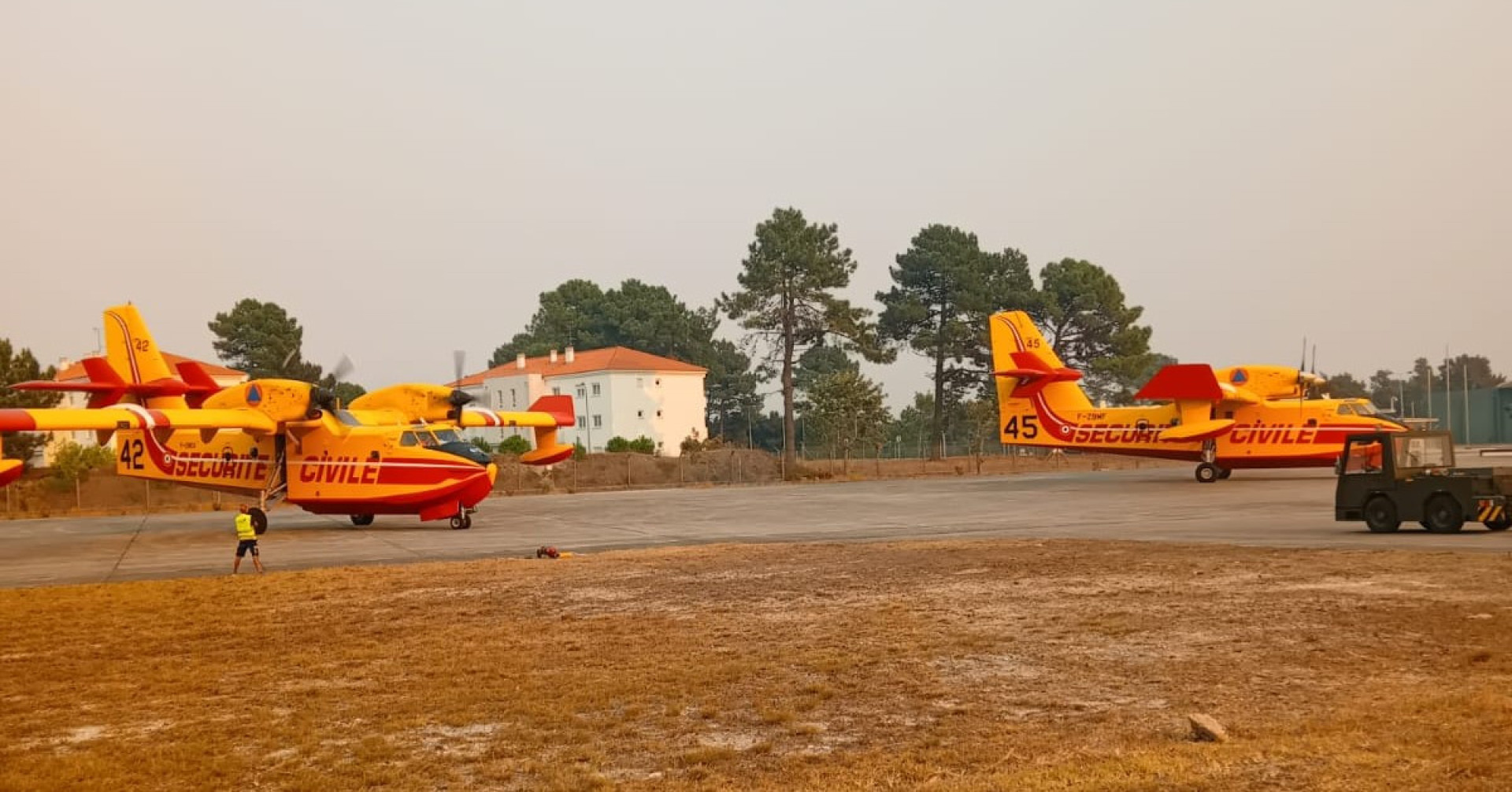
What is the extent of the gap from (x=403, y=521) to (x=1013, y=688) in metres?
26.3

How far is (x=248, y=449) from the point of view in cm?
3023

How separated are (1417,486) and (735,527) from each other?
1427 cm

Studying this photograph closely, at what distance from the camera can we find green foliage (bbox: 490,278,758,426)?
11450cm

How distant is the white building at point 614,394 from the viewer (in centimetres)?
8494

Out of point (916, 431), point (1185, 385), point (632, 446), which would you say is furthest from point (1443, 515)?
point (916, 431)

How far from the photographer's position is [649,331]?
11319cm

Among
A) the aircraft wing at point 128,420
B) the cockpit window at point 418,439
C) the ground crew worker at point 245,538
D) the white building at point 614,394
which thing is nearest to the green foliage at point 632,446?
the white building at point 614,394

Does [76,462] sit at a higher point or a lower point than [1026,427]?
lower

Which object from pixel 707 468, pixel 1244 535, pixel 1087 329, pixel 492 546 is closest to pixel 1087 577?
pixel 1244 535

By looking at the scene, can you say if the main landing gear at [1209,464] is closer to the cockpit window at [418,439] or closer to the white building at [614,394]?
the cockpit window at [418,439]

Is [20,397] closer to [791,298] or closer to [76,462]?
[76,462]

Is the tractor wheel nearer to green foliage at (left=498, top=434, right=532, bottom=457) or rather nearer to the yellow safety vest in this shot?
the yellow safety vest

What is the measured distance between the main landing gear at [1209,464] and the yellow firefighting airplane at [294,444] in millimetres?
24820

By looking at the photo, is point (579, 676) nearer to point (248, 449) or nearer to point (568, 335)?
point (248, 449)
